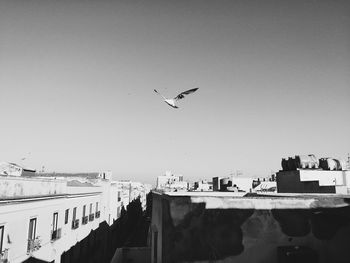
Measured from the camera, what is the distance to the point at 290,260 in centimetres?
498

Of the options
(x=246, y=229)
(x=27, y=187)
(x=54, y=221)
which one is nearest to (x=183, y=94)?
(x=246, y=229)

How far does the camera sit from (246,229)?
17.2 ft

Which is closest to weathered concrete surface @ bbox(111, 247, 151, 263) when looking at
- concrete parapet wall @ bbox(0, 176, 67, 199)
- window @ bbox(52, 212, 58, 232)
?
concrete parapet wall @ bbox(0, 176, 67, 199)

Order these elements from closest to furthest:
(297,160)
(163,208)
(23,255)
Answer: (163,208)
(23,255)
(297,160)

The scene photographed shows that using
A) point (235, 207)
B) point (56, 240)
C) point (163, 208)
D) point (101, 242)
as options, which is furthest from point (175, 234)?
point (101, 242)

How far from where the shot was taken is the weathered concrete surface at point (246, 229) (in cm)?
513

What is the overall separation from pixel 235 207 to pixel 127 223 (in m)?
47.1

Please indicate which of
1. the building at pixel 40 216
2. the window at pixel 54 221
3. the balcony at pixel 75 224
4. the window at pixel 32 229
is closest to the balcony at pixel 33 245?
the building at pixel 40 216

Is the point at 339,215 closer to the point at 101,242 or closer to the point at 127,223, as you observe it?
the point at 101,242

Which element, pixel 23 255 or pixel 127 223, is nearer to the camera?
pixel 23 255

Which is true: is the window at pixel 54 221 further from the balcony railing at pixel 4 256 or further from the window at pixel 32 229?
the balcony railing at pixel 4 256

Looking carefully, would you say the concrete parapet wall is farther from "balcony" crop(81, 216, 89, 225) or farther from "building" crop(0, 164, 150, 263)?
"balcony" crop(81, 216, 89, 225)

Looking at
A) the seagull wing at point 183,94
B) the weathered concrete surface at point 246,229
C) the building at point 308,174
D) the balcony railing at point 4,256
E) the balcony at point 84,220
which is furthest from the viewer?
the balcony at point 84,220

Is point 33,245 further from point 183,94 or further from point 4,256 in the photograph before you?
point 183,94
